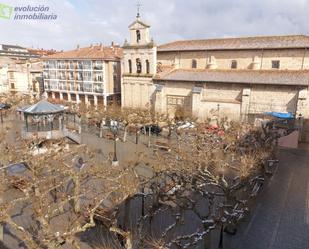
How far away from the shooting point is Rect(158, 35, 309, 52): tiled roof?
30.9 m

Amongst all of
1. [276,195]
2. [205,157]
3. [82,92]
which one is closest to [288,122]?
[276,195]

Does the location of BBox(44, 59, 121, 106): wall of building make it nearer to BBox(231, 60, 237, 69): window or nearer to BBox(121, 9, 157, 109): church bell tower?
BBox(121, 9, 157, 109): church bell tower

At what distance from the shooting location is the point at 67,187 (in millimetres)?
16406

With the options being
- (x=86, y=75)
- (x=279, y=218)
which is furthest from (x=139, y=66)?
(x=279, y=218)

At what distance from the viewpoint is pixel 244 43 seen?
111ft

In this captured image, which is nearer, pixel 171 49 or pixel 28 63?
pixel 171 49

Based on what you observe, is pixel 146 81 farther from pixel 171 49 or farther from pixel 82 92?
pixel 82 92

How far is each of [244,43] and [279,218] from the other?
25305mm

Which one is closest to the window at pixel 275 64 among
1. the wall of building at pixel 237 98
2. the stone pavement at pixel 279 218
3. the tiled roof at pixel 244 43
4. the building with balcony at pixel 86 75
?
the tiled roof at pixel 244 43

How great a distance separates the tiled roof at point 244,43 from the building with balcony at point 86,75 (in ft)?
32.4

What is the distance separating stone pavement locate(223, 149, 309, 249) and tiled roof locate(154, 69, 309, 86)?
12.0m

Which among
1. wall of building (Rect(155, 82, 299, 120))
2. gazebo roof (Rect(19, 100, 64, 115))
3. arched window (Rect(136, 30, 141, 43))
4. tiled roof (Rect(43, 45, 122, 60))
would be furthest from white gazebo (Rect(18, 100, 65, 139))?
tiled roof (Rect(43, 45, 122, 60))

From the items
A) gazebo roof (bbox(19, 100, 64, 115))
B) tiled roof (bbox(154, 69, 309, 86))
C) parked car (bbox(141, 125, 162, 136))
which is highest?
tiled roof (bbox(154, 69, 309, 86))

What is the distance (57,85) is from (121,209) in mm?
42535
